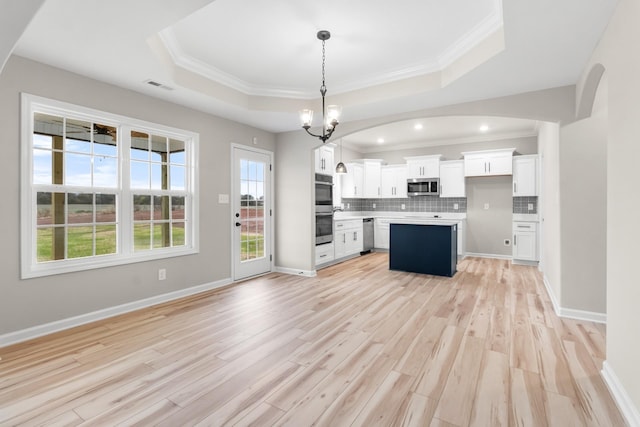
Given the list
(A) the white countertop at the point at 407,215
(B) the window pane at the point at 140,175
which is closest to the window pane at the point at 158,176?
(B) the window pane at the point at 140,175

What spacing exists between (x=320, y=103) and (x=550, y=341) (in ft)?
12.5

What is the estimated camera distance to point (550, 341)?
277 centimetres

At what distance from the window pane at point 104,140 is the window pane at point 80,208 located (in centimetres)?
50

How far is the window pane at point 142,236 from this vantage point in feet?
12.1

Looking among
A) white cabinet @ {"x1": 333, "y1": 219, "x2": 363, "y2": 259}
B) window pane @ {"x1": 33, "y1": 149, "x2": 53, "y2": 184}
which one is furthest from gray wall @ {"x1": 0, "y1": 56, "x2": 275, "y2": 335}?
white cabinet @ {"x1": 333, "y1": 219, "x2": 363, "y2": 259}

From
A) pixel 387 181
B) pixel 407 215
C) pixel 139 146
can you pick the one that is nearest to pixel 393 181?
pixel 387 181

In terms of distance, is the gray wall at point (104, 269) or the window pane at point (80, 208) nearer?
the gray wall at point (104, 269)

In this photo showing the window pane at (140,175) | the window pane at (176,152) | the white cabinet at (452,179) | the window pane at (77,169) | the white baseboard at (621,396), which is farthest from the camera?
the white cabinet at (452,179)

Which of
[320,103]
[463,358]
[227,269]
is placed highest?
[320,103]

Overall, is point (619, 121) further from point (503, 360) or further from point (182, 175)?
point (182, 175)

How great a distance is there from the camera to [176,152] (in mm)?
4145

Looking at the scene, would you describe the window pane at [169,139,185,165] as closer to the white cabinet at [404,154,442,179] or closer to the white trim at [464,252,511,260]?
the white cabinet at [404,154,442,179]

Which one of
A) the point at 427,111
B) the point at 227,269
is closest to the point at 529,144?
the point at 427,111

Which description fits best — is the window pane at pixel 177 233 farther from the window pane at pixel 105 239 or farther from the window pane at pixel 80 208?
the window pane at pixel 80 208
